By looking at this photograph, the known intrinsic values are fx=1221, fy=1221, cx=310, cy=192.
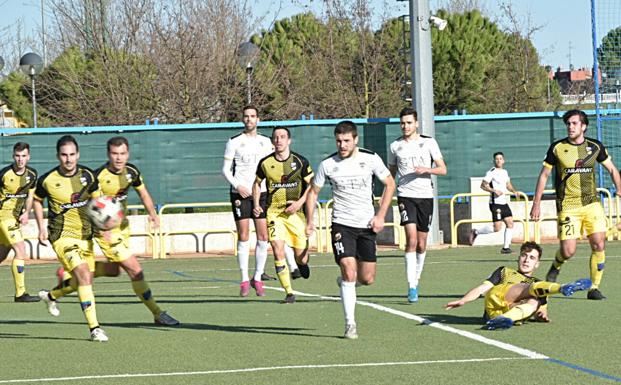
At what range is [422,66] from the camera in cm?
2566

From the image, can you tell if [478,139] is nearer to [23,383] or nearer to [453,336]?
[453,336]

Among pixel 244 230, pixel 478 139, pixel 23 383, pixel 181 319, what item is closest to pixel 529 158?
pixel 478 139

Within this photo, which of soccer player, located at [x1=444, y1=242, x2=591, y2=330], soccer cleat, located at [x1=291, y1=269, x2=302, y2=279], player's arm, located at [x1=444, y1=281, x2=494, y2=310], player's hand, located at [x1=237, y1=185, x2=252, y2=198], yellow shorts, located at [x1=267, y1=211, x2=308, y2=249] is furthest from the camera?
soccer cleat, located at [x1=291, y1=269, x2=302, y2=279]

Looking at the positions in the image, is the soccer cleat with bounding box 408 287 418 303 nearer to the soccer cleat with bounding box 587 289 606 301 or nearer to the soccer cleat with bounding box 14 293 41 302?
the soccer cleat with bounding box 587 289 606 301

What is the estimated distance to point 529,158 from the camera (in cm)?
2741

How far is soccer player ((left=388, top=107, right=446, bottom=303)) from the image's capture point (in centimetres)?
1444

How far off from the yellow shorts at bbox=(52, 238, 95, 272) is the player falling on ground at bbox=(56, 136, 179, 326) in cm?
21

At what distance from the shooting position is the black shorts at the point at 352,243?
36.9ft

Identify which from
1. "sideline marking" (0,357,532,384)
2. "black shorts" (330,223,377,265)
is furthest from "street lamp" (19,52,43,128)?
"sideline marking" (0,357,532,384)

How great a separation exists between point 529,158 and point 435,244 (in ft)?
11.9

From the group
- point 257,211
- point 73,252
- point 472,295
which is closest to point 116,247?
point 73,252

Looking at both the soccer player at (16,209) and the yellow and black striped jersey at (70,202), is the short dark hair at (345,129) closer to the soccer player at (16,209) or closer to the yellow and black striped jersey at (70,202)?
the yellow and black striped jersey at (70,202)

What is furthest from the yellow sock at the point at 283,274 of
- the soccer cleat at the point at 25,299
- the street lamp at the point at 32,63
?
the street lamp at the point at 32,63

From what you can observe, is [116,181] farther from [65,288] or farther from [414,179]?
[414,179]
